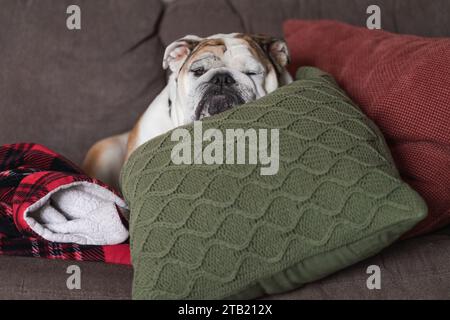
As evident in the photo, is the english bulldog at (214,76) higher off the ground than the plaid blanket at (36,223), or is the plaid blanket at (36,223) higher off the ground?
the english bulldog at (214,76)

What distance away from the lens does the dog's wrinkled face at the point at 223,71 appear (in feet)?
4.89

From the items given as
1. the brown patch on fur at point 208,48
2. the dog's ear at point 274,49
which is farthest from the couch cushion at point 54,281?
the dog's ear at point 274,49

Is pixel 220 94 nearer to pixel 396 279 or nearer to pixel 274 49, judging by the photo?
pixel 274 49

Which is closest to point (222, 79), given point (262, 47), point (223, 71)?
point (223, 71)

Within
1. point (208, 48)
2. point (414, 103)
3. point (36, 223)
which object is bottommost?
point (36, 223)

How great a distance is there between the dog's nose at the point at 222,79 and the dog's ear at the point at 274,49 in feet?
0.56

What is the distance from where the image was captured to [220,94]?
1.48 metres

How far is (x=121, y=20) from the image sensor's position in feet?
6.15

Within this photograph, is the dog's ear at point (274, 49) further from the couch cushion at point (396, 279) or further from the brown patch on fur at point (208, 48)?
the couch cushion at point (396, 279)

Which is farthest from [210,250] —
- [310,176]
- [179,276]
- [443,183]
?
[443,183]

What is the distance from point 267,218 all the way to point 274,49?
0.71 m

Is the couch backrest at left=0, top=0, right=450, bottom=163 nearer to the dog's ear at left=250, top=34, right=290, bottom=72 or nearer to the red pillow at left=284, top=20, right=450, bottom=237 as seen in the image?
the dog's ear at left=250, top=34, right=290, bottom=72
